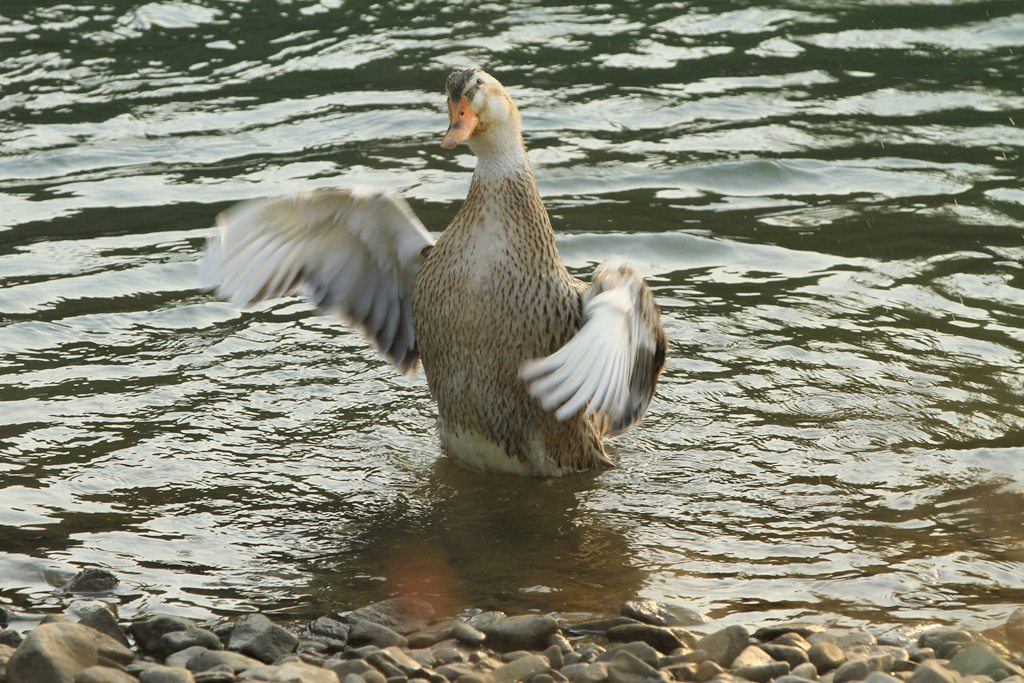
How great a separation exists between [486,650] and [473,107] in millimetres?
2253

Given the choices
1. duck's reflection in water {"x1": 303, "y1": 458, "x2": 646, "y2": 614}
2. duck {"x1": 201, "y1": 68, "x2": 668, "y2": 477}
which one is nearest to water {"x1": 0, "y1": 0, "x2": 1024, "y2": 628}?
duck's reflection in water {"x1": 303, "y1": 458, "x2": 646, "y2": 614}

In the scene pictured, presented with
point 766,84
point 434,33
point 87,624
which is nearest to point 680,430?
point 87,624

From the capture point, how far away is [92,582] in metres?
5.23

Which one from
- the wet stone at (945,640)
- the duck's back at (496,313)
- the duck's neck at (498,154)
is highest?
the duck's neck at (498,154)

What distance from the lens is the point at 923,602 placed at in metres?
5.21

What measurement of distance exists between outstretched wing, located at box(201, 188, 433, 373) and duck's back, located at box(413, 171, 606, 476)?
1.08 feet

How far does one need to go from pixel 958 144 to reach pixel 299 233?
5.67 m

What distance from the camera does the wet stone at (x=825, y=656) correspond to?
4.67 metres

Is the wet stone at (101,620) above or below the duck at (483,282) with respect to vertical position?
below

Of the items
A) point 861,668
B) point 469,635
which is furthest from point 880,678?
point 469,635

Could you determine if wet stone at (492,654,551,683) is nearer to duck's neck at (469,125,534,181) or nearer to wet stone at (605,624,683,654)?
wet stone at (605,624,683,654)

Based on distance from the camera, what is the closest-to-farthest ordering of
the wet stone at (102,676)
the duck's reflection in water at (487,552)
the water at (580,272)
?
the wet stone at (102,676)
the duck's reflection in water at (487,552)
the water at (580,272)

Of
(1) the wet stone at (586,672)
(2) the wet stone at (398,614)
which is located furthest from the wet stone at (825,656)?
(2) the wet stone at (398,614)

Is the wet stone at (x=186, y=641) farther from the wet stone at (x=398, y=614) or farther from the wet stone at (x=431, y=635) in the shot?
the wet stone at (x=431, y=635)
